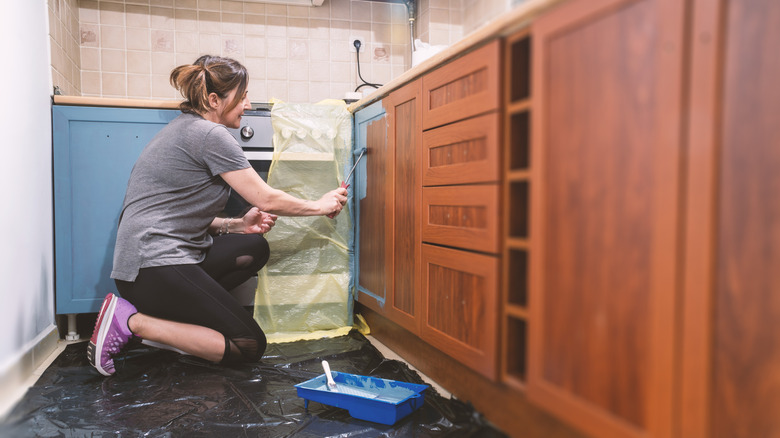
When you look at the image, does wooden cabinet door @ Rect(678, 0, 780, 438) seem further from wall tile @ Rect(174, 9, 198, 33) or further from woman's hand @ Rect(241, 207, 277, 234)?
wall tile @ Rect(174, 9, 198, 33)

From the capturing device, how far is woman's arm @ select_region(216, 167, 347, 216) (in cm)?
166

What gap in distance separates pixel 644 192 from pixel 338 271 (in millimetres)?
1512

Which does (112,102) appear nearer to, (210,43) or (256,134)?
(256,134)

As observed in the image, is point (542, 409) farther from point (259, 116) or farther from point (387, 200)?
point (259, 116)

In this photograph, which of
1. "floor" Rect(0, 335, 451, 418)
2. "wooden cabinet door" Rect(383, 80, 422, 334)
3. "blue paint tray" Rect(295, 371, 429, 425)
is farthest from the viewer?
"wooden cabinet door" Rect(383, 80, 422, 334)

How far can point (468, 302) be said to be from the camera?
1.25 meters

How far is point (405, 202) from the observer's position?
5.39 ft

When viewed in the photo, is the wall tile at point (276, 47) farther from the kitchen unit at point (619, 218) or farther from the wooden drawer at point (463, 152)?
the kitchen unit at point (619, 218)

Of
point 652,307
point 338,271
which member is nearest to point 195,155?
point 338,271

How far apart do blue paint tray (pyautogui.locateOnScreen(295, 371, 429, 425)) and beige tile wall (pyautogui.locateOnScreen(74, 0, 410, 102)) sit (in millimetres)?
1690

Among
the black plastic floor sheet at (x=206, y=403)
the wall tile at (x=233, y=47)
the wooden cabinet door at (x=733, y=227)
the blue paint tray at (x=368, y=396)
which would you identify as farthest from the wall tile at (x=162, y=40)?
the wooden cabinet door at (x=733, y=227)

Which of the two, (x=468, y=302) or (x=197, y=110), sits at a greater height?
(x=197, y=110)

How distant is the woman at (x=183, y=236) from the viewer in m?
1.63

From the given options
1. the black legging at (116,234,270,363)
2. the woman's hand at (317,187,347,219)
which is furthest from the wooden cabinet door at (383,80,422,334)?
the black legging at (116,234,270,363)
